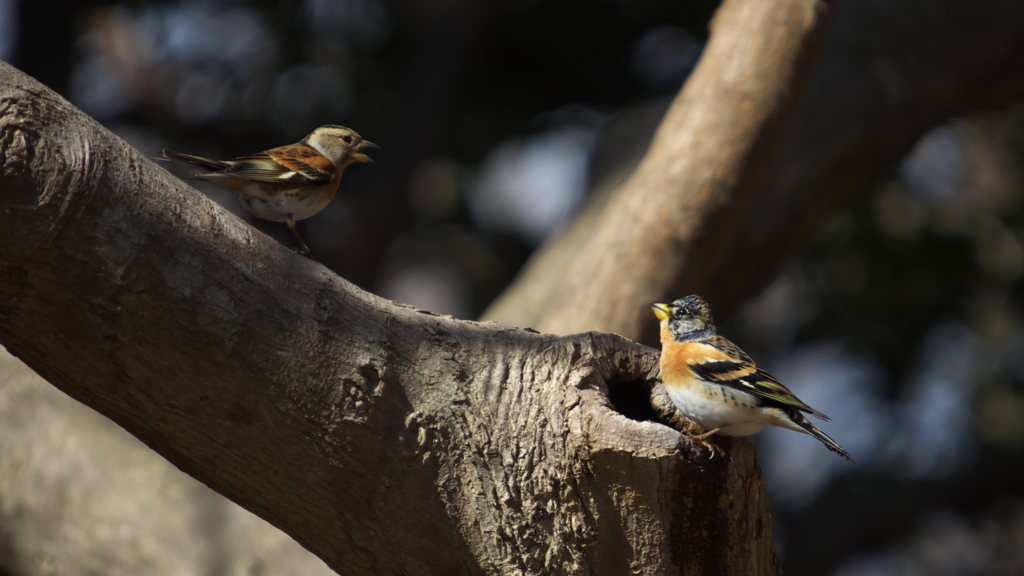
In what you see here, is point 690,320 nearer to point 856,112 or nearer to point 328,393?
point 328,393

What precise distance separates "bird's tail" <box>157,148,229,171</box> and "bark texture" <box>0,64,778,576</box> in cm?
45

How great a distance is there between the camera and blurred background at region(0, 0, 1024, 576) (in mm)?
7902

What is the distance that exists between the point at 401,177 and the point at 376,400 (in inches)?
236

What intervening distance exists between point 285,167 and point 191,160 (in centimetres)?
45

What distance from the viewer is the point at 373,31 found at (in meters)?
9.05

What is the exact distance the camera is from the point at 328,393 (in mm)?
2135

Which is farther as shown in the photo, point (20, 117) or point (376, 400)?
point (376, 400)

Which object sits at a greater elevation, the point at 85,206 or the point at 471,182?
the point at 471,182

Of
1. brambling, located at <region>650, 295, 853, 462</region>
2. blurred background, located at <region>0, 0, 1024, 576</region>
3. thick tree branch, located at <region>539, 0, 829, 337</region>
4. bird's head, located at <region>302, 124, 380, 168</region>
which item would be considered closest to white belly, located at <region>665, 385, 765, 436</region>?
brambling, located at <region>650, 295, 853, 462</region>

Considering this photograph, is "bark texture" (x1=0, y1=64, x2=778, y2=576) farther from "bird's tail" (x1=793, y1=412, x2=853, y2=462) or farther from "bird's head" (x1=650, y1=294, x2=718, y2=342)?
"bird's head" (x1=650, y1=294, x2=718, y2=342)

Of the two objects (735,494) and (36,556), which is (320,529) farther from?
(36,556)

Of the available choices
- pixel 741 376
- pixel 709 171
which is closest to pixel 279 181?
pixel 741 376

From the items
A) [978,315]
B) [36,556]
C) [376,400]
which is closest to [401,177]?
[36,556]

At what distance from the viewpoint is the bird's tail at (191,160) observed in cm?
249
